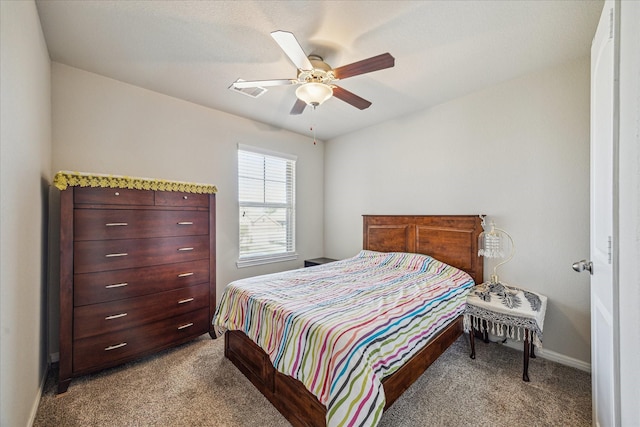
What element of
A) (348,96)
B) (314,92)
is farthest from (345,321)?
(348,96)

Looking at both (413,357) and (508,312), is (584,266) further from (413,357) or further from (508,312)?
(413,357)

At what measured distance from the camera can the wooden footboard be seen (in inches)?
59.7

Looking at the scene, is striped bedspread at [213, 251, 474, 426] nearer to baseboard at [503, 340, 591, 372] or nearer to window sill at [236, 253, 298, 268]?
baseboard at [503, 340, 591, 372]

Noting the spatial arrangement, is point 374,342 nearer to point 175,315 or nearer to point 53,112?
point 175,315

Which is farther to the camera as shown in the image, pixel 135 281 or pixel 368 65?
pixel 135 281

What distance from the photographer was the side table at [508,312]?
196cm

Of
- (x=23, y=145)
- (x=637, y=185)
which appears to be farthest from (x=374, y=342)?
(x=23, y=145)

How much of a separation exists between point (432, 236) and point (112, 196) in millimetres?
3229

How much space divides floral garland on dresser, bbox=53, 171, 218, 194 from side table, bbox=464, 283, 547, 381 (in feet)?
9.22

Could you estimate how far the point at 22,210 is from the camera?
1.49 meters

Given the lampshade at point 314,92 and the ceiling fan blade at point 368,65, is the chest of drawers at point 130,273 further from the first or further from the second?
the ceiling fan blade at point 368,65

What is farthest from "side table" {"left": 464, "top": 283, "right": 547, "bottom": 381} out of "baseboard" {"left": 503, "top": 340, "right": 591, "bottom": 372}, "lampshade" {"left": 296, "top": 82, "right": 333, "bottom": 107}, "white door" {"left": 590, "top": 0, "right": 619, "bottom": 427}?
"lampshade" {"left": 296, "top": 82, "right": 333, "bottom": 107}

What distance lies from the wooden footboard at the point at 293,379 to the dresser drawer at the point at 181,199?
129cm

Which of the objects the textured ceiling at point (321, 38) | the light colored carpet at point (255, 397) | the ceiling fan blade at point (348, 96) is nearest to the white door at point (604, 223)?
the light colored carpet at point (255, 397)
